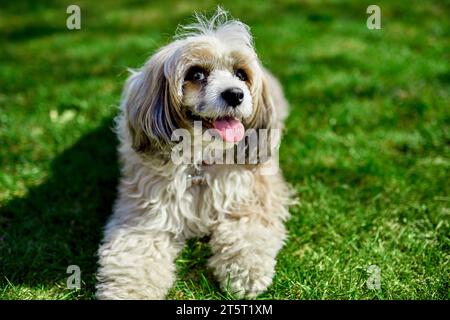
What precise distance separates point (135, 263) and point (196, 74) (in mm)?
1134

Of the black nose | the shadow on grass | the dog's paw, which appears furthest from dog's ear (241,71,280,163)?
the shadow on grass

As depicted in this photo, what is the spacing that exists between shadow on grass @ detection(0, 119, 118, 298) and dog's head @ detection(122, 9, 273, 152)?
79 cm

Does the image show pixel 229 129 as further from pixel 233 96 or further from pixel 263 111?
pixel 263 111

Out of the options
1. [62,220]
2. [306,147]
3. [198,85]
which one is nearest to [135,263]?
[62,220]

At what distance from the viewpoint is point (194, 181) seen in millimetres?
3299

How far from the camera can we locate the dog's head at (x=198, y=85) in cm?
294

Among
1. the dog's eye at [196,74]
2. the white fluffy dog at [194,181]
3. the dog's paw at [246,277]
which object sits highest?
the dog's eye at [196,74]

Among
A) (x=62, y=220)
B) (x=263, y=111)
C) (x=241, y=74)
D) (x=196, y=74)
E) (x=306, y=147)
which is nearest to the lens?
(x=196, y=74)

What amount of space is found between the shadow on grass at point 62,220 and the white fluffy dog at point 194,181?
9.2 inches

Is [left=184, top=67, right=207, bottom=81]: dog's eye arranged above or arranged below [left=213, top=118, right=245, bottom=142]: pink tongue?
above

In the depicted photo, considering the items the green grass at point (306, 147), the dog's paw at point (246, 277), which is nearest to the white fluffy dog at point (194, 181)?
the dog's paw at point (246, 277)

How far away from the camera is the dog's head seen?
2943mm

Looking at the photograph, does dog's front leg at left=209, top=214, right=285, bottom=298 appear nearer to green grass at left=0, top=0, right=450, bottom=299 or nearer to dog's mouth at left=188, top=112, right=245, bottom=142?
green grass at left=0, top=0, right=450, bottom=299

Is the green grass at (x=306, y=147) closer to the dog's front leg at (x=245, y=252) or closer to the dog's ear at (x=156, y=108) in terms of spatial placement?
the dog's front leg at (x=245, y=252)
